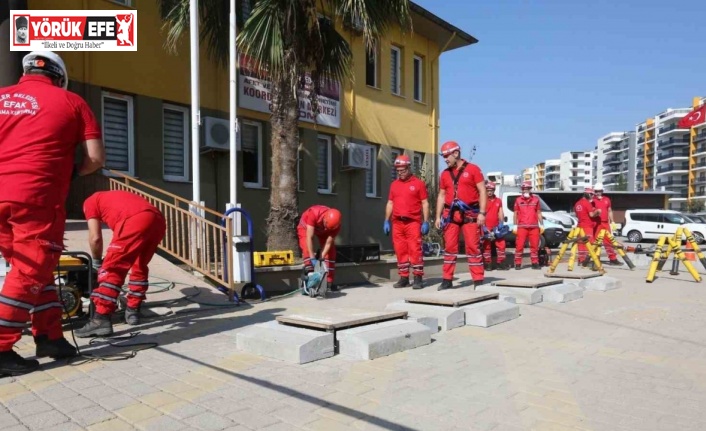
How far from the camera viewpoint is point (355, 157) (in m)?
15.6

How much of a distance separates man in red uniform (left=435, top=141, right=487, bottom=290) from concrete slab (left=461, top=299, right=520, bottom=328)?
1709 millimetres

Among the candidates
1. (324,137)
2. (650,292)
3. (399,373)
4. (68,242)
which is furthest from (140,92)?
(650,292)

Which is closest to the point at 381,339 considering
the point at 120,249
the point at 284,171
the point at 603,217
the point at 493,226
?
the point at 120,249

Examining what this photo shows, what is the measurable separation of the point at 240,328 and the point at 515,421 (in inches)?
123

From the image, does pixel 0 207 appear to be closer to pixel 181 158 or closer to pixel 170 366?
pixel 170 366

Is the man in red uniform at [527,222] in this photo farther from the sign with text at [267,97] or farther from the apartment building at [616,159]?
the apartment building at [616,159]

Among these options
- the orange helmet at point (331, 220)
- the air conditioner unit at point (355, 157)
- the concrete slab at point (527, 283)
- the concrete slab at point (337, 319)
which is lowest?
the concrete slab at point (527, 283)

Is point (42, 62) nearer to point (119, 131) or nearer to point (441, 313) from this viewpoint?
point (441, 313)

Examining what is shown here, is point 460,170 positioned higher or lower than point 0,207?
higher

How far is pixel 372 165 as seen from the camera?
17.5 metres

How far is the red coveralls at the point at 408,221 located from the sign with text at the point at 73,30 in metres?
5.40

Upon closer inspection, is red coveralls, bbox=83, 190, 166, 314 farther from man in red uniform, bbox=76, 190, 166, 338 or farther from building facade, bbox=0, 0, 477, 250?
building facade, bbox=0, 0, 477, 250

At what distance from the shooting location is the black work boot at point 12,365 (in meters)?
3.58

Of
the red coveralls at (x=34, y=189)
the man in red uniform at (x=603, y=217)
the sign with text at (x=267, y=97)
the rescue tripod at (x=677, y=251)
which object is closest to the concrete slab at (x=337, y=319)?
the red coveralls at (x=34, y=189)
